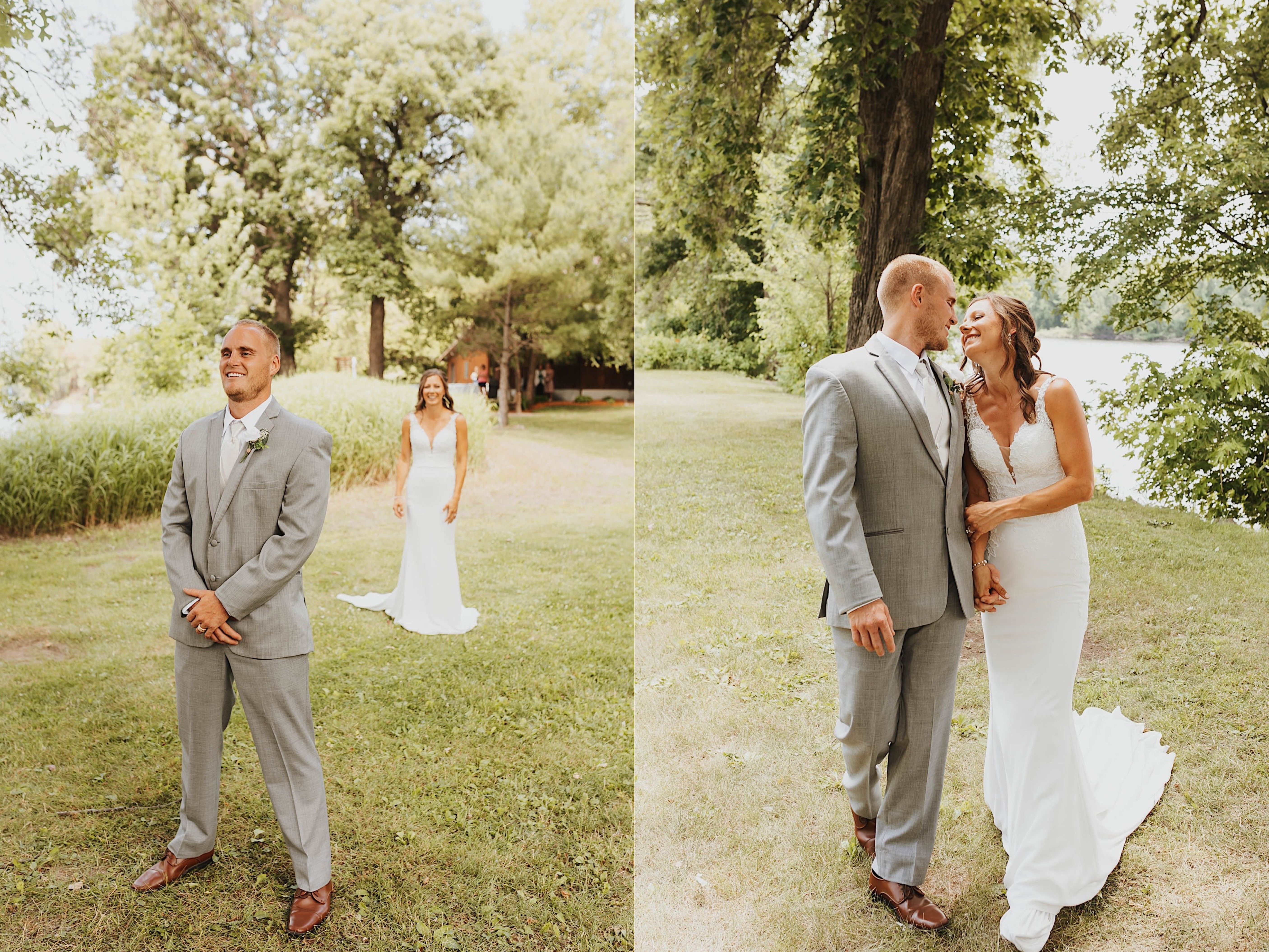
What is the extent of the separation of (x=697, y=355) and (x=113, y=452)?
531 centimetres

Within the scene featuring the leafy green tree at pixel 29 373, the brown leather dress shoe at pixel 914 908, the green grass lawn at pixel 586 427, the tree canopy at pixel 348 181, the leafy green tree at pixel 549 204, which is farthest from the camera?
the green grass lawn at pixel 586 427

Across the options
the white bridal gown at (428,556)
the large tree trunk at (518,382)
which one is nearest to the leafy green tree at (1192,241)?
the large tree trunk at (518,382)

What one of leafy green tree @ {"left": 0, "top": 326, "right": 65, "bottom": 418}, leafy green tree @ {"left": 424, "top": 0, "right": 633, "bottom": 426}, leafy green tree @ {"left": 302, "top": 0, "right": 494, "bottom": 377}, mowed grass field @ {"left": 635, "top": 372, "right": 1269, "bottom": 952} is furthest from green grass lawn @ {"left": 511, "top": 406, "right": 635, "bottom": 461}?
leafy green tree @ {"left": 0, "top": 326, "right": 65, "bottom": 418}

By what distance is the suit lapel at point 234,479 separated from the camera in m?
2.36

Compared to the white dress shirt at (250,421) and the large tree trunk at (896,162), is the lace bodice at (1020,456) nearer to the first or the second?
the large tree trunk at (896,162)

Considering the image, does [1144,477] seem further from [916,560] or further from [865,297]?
[916,560]

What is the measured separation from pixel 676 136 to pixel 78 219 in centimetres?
325

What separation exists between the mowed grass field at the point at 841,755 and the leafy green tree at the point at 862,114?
1.68 meters

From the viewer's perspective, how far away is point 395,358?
502 centimetres

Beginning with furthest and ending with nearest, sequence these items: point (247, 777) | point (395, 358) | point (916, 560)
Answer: point (395, 358) < point (247, 777) < point (916, 560)

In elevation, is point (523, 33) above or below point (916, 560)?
above

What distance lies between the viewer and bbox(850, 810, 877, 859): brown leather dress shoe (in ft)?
8.86

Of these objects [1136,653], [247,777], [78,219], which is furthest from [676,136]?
[247,777]

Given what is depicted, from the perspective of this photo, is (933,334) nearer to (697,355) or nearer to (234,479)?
(234,479)
